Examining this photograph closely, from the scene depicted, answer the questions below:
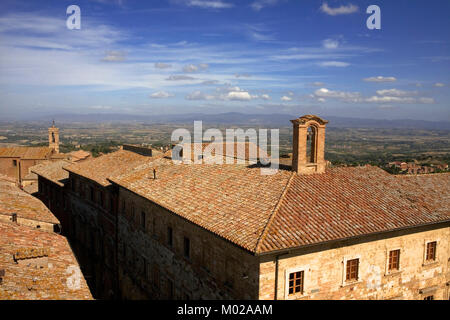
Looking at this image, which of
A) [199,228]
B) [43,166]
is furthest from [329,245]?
[43,166]

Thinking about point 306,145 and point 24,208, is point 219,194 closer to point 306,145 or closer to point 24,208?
point 306,145

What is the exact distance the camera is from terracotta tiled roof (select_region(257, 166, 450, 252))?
12398 millimetres

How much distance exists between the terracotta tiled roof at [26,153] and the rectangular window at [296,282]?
5849 cm

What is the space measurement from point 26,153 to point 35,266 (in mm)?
Answer: 55841

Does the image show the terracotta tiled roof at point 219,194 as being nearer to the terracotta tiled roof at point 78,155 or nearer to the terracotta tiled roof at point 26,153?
the terracotta tiled roof at point 78,155

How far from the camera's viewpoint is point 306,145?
16.6 metres

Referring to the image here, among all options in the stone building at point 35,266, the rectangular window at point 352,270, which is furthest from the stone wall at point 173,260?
the stone building at point 35,266

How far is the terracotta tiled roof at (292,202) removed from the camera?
12.5 m

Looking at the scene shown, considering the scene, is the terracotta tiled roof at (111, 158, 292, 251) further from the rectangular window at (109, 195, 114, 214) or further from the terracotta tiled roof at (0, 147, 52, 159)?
the terracotta tiled roof at (0, 147, 52, 159)

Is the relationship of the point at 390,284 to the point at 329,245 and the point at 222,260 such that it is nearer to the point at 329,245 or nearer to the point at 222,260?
the point at 329,245

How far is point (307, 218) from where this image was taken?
13234 mm
